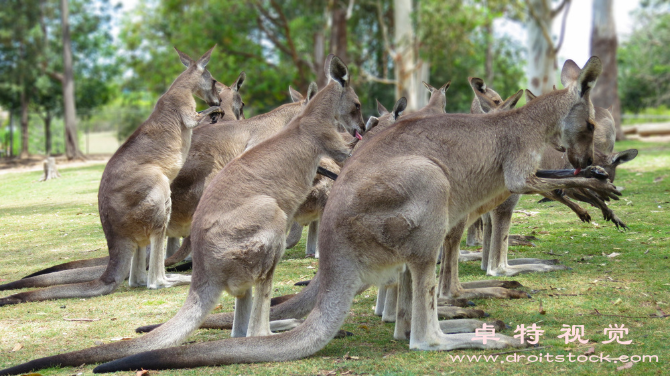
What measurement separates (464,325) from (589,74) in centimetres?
187

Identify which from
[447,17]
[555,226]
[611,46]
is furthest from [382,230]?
[447,17]

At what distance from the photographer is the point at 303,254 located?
7.28 meters

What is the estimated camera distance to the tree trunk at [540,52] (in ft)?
59.3

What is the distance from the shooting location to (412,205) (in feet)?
12.2

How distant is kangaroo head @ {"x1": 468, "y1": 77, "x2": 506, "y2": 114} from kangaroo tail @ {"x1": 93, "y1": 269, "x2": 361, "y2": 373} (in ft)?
11.7

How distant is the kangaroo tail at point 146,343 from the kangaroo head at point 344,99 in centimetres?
183

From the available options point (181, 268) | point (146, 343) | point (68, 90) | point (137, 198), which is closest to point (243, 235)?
point (146, 343)

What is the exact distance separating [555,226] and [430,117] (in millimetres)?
4058

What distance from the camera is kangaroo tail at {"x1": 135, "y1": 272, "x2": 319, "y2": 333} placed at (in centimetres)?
429

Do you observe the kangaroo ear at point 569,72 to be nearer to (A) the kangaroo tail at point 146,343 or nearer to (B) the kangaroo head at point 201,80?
(A) the kangaroo tail at point 146,343

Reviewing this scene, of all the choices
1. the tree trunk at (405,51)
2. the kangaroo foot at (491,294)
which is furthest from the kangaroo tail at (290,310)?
the tree trunk at (405,51)

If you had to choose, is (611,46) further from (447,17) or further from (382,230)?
(382,230)

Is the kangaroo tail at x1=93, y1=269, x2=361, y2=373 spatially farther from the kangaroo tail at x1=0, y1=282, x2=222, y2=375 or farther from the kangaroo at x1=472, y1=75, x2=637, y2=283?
the kangaroo at x1=472, y1=75, x2=637, y2=283

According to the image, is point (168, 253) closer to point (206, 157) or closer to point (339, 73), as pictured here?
point (206, 157)
